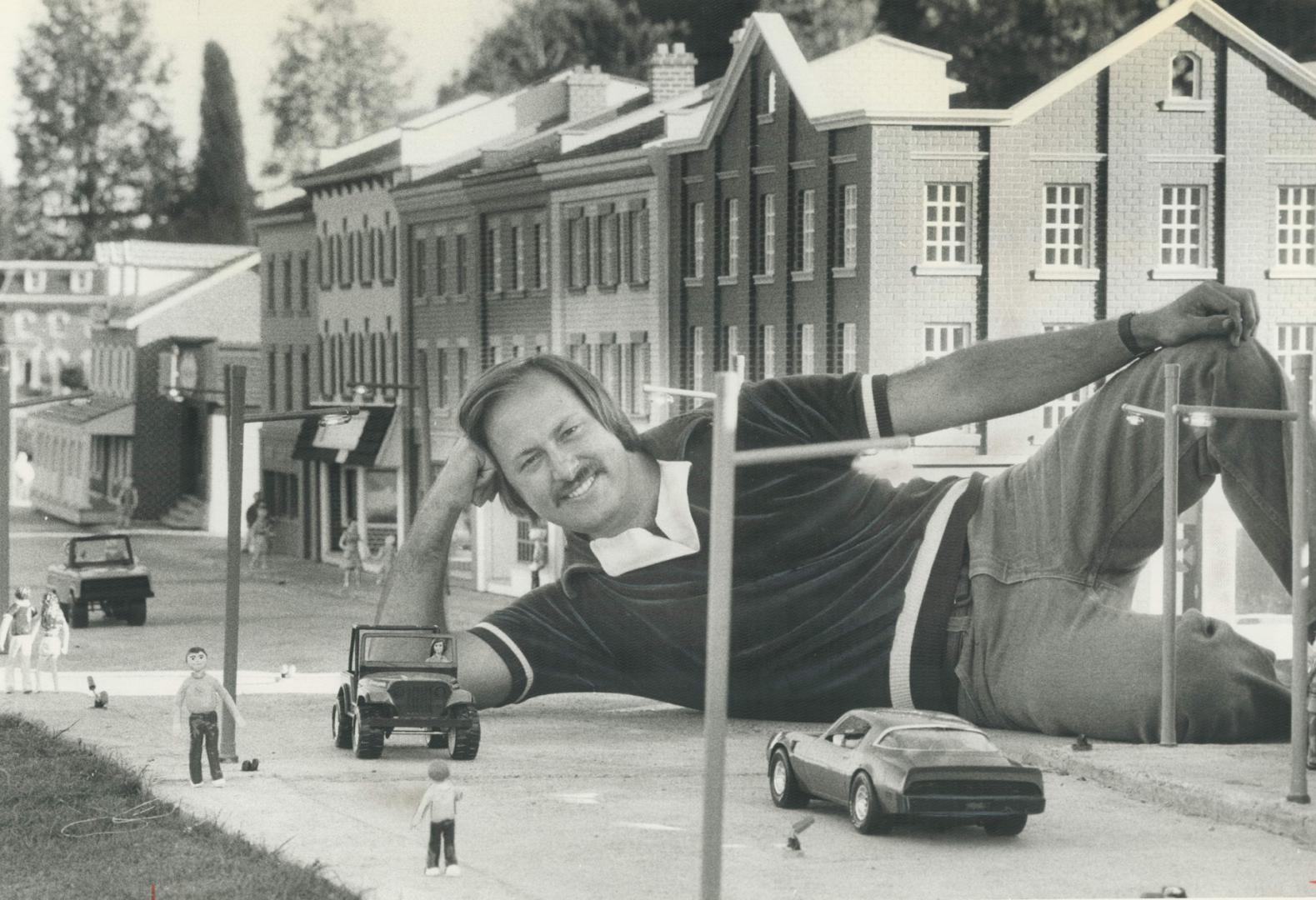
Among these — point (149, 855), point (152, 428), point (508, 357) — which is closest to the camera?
point (149, 855)

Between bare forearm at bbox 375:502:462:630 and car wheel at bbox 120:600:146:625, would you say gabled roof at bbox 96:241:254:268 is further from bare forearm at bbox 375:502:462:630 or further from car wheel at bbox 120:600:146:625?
car wheel at bbox 120:600:146:625

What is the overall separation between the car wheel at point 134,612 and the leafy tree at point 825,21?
8.65 meters

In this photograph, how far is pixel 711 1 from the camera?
2095cm

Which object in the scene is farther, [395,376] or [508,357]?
[395,376]

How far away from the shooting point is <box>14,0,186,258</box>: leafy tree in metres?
20.9

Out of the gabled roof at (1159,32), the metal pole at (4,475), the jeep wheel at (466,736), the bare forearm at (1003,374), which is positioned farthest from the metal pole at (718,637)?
the metal pole at (4,475)

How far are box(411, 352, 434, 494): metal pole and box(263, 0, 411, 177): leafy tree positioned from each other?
244cm

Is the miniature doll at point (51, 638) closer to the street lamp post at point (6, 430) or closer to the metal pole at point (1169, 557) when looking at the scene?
the street lamp post at point (6, 430)

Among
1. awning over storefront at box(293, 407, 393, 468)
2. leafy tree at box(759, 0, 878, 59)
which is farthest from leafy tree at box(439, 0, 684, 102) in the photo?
awning over storefront at box(293, 407, 393, 468)

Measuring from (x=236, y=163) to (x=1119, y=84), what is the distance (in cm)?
794

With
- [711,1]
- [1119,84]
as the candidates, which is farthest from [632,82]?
[1119,84]

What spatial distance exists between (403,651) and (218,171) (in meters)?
4.94

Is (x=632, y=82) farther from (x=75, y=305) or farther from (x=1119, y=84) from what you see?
(x=75, y=305)

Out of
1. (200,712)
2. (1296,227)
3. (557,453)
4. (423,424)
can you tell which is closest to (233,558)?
(200,712)
